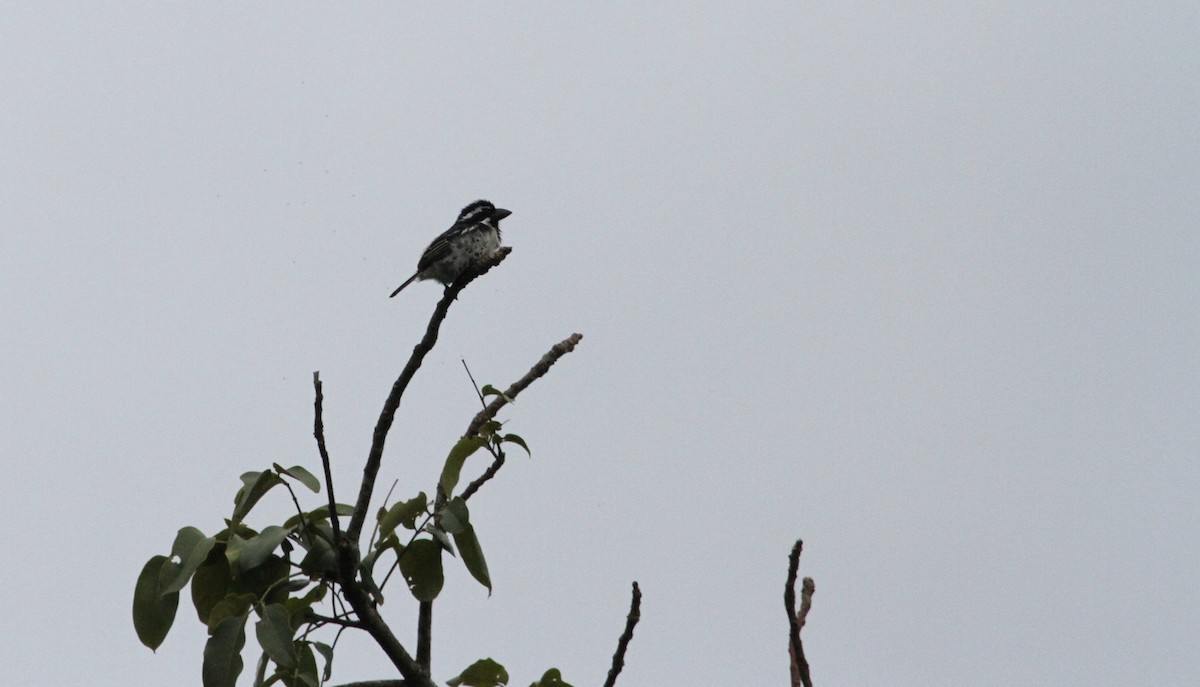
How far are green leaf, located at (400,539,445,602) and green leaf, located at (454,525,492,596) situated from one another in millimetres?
95

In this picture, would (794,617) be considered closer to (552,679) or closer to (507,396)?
(552,679)

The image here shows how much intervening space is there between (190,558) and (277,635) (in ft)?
1.28

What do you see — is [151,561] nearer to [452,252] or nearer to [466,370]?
[466,370]

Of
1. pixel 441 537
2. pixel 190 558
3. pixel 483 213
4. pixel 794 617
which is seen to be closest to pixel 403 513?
pixel 441 537

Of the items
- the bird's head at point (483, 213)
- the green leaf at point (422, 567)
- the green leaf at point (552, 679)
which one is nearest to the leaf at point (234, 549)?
the green leaf at point (422, 567)

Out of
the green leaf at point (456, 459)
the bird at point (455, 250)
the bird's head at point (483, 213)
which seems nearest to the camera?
the green leaf at point (456, 459)

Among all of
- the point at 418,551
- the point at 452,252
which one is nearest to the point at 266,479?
the point at 418,551

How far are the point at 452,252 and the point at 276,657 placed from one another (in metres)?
7.12

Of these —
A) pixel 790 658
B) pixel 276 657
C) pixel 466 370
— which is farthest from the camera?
pixel 466 370

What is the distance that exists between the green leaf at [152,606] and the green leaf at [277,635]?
0.36 meters

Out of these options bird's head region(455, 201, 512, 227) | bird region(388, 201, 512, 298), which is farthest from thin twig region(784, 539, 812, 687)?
bird's head region(455, 201, 512, 227)

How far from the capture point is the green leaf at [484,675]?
3430 millimetres

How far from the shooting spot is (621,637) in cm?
322

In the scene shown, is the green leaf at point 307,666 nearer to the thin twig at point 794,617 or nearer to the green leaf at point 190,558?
the green leaf at point 190,558
